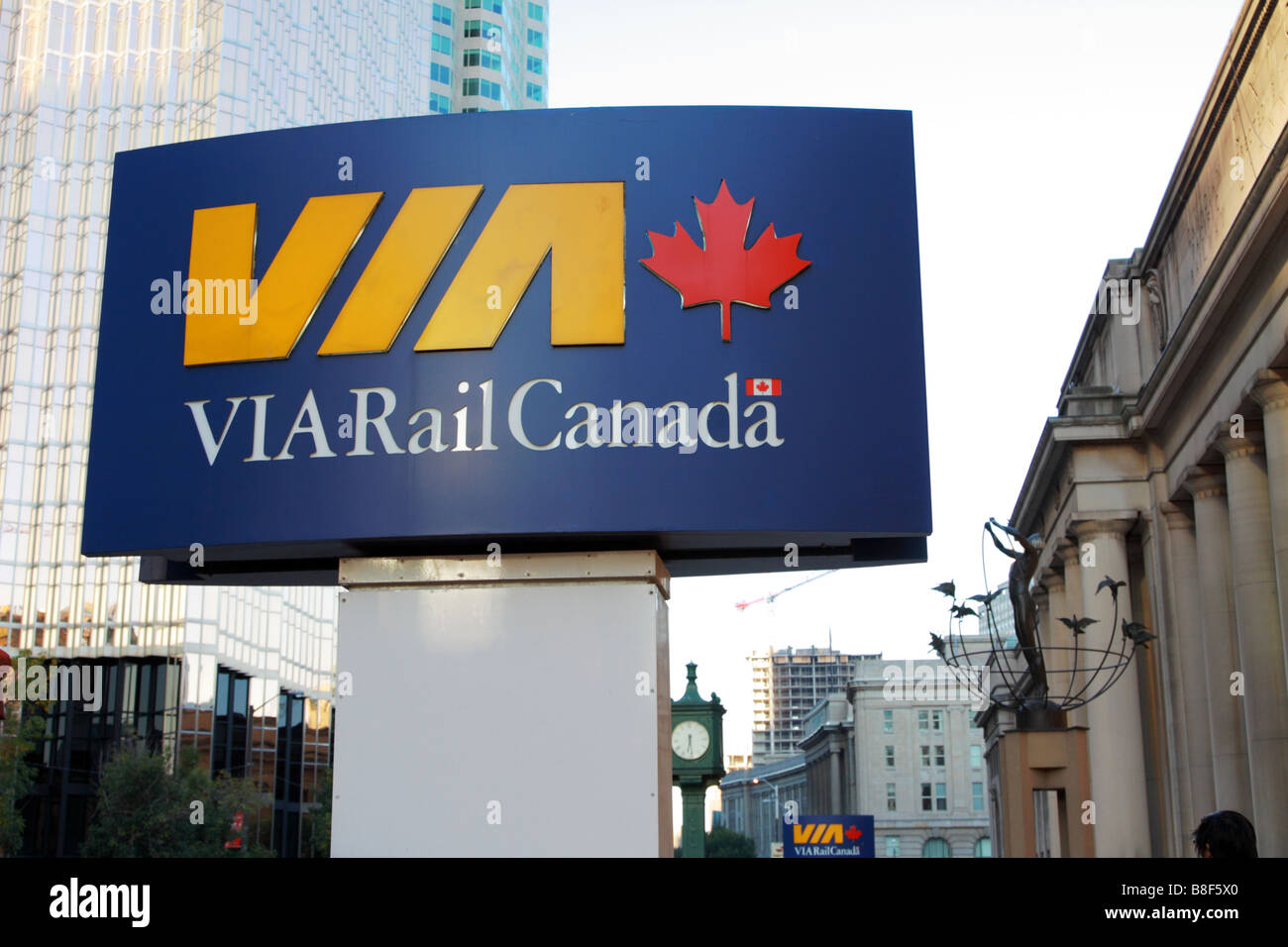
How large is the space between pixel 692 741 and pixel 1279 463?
12.9 m

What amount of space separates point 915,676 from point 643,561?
148446mm

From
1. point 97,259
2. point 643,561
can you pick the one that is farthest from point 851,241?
point 97,259

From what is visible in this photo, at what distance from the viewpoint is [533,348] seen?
898 centimetres

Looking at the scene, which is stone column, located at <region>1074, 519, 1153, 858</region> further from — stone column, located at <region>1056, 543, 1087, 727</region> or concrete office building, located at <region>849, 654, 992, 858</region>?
concrete office building, located at <region>849, 654, 992, 858</region>

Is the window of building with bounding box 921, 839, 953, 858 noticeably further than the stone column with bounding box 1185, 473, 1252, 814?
Yes

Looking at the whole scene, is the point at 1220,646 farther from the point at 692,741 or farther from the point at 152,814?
the point at 152,814

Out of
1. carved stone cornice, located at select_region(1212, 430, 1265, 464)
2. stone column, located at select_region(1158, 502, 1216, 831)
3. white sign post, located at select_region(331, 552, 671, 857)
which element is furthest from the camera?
stone column, located at select_region(1158, 502, 1216, 831)

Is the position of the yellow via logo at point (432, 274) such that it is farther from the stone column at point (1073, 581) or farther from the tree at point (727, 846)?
the tree at point (727, 846)

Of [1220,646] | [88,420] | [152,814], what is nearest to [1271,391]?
[1220,646]

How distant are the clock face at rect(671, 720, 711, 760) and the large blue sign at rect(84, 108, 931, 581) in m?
17.8

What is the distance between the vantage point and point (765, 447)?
8812mm

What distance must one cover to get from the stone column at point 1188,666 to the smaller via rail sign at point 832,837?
55.7ft

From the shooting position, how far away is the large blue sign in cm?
881

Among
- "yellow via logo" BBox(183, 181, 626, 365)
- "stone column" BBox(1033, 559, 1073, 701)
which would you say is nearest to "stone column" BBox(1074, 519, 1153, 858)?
"stone column" BBox(1033, 559, 1073, 701)
